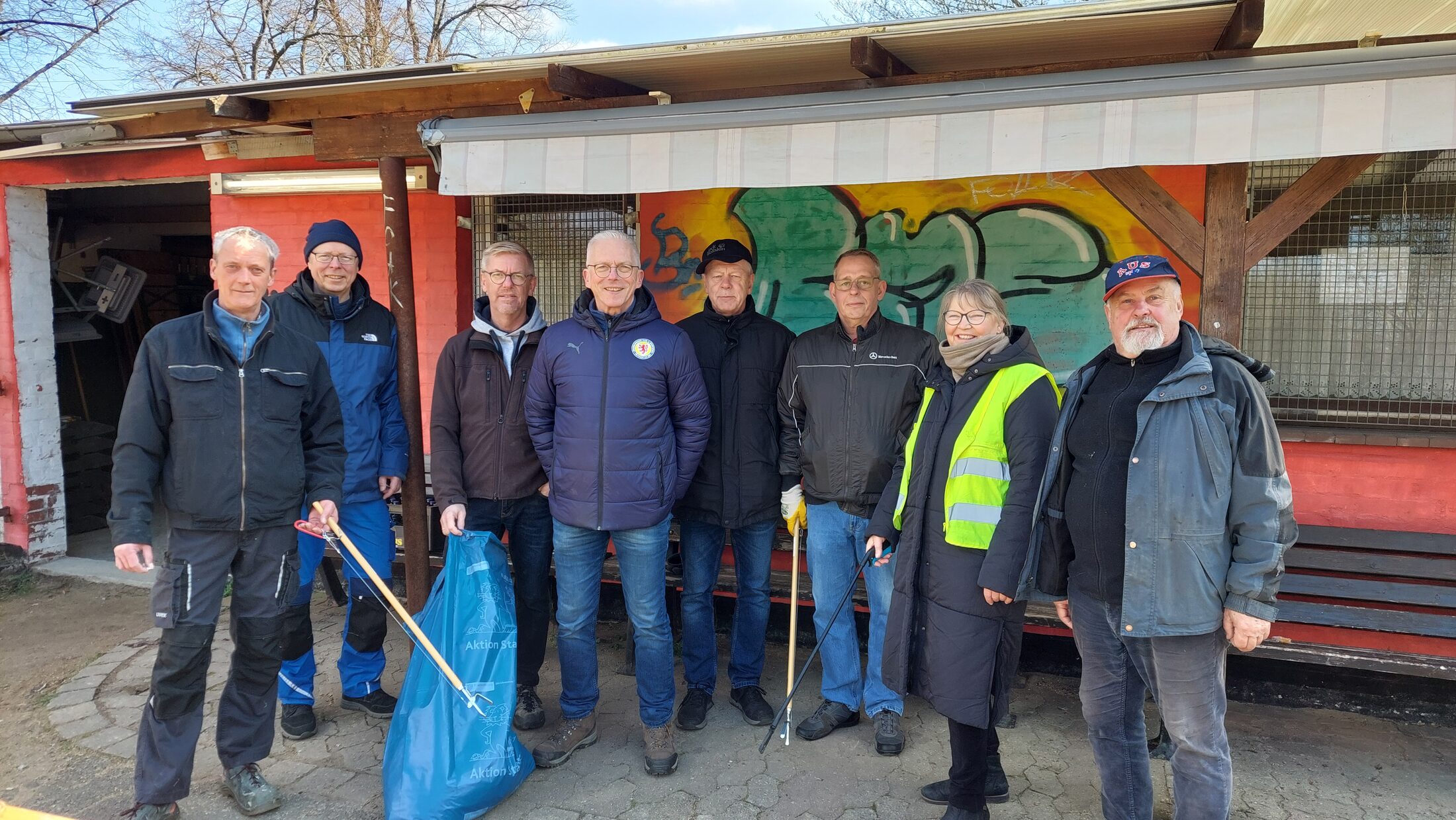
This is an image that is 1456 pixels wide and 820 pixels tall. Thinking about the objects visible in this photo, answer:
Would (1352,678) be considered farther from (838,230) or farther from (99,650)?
(99,650)

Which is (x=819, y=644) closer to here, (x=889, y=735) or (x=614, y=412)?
(x=889, y=735)

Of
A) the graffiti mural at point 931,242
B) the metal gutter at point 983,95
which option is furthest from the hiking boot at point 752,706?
the metal gutter at point 983,95

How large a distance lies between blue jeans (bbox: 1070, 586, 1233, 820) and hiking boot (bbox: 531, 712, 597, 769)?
1.90 metres

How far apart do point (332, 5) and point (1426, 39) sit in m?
16.7

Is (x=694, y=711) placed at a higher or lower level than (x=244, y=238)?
lower

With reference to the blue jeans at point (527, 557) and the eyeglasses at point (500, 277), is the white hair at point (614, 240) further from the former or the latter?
the blue jeans at point (527, 557)

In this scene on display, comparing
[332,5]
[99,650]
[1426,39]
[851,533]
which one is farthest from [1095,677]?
[332,5]

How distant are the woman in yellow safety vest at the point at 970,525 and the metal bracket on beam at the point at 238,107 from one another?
10.8 feet

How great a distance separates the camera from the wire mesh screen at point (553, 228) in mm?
5465

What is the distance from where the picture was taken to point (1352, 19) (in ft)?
16.0

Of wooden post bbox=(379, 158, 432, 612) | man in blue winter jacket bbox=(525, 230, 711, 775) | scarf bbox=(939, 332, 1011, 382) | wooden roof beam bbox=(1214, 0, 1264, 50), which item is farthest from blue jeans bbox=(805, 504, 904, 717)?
wooden roof beam bbox=(1214, 0, 1264, 50)

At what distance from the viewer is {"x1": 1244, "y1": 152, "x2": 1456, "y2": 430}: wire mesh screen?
412cm

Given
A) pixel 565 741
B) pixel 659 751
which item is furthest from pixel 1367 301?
pixel 565 741

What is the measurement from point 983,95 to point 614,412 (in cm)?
176
